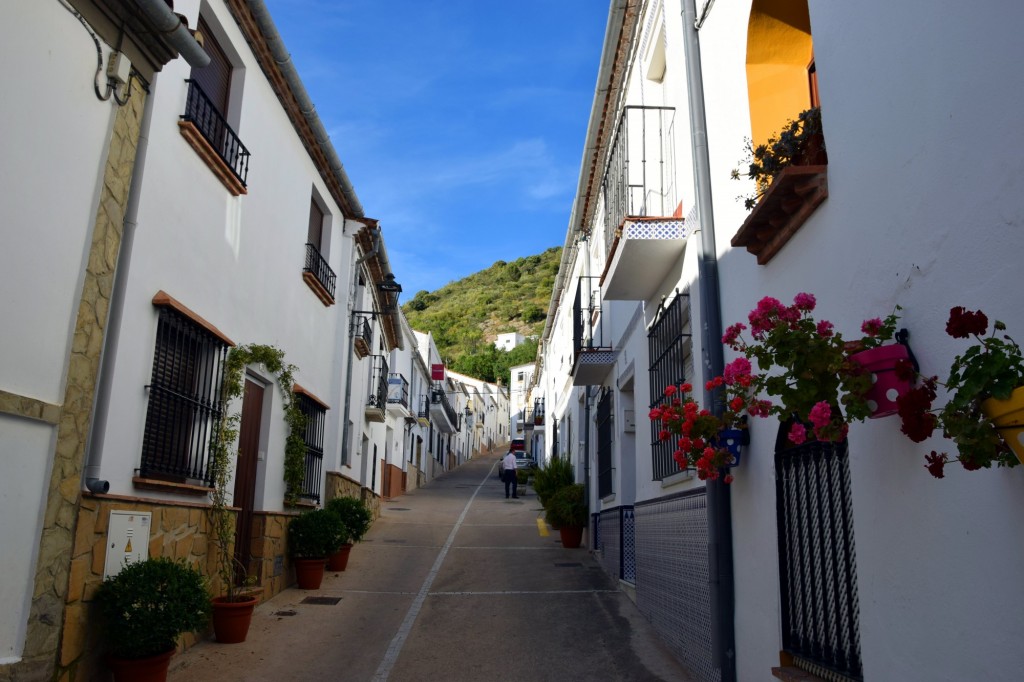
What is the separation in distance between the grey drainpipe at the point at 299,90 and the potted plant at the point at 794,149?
19.9ft

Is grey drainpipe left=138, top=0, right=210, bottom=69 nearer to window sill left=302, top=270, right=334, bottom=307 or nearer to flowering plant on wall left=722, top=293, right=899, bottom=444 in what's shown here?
flowering plant on wall left=722, top=293, right=899, bottom=444

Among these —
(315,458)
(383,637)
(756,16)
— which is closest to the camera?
(756,16)

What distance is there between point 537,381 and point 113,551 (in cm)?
3213

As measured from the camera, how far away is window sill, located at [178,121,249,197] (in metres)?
7.04

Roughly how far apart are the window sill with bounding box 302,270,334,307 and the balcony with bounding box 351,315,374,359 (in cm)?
161

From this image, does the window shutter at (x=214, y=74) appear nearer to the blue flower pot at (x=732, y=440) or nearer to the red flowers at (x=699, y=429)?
the red flowers at (x=699, y=429)

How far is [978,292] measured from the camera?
9.51 feet

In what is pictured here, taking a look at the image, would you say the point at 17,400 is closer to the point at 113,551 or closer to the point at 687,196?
the point at 113,551

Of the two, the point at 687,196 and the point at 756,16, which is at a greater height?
the point at 756,16

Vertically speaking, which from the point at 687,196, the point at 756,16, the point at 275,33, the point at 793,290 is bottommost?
the point at 793,290

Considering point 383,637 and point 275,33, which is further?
point 275,33

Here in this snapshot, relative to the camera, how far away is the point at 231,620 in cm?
724

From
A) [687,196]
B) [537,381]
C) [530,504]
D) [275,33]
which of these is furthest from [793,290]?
[537,381]

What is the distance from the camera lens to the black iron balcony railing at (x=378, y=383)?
1898 cm
